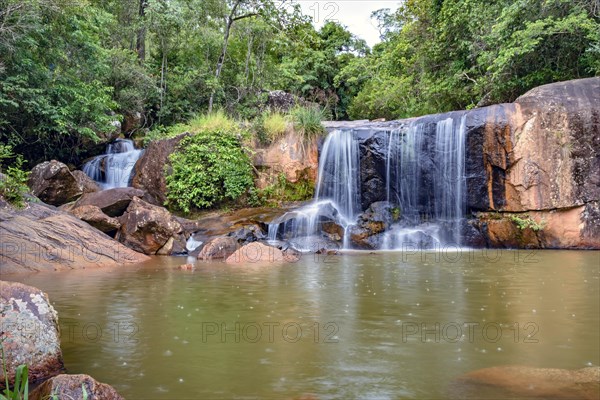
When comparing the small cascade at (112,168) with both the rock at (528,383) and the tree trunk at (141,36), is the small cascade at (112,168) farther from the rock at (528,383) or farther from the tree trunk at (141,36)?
the rock at (528,383)

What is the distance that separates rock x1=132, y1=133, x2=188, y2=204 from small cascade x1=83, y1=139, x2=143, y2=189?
21.6 inches

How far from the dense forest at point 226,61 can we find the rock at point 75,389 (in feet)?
31.8

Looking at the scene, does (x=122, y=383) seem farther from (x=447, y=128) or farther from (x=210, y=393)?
(x=447, y=128)

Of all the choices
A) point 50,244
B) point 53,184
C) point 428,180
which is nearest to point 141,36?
point 53,184

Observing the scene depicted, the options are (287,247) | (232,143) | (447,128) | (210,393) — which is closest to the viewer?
(210,393)

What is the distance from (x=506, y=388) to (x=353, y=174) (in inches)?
478

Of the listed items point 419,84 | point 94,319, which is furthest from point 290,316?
point 419,84

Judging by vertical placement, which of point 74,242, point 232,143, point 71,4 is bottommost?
point 74,242

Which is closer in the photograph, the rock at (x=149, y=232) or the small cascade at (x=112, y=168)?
the rock at (x=149, y=232)

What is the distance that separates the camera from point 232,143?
16.5 meters

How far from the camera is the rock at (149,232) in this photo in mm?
12094

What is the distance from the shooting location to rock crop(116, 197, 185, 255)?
39.7 ft

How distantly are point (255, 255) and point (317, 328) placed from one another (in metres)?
6.00

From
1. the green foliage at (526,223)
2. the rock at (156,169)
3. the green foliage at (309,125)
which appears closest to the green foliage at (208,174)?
the rock at (156,169)
